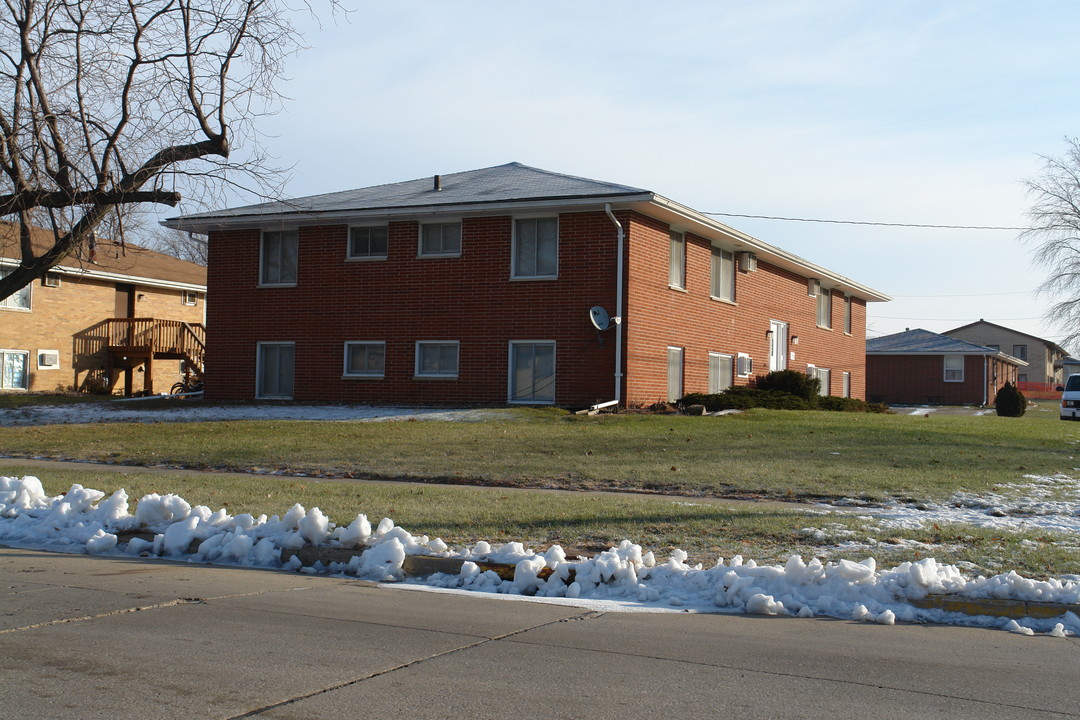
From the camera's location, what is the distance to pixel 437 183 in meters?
28.5

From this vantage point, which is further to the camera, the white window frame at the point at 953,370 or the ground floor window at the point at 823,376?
the white window frame at the point at 953,370

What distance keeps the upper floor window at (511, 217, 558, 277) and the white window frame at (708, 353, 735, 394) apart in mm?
6091

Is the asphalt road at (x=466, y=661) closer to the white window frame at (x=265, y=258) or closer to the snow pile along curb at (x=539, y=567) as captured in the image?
the snow pile along curb at (x=539, y=567)

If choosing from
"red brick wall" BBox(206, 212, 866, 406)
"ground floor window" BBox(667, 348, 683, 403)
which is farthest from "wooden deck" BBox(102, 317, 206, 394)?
"ground floor window" BBox(667, 348, 683, 403)

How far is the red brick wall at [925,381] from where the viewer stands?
5609cm

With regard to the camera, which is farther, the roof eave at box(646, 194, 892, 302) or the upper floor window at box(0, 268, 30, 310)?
the upper floor window at box(0, 268, 30, 310)

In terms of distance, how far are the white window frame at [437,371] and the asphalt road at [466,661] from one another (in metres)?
18.0

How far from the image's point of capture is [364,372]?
27094 mm

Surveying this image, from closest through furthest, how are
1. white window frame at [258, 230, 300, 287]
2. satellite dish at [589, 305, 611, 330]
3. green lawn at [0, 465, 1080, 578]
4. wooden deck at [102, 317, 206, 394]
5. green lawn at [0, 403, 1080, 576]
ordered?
green lawn at [0, 465, 1080, 578], green lawn at [0, 403, 1080, 576], satellite dish at [589, 305, 611, 330], white window frame at [258, 230, 300, 287], wooden deck at [102, 317, 206, 394]

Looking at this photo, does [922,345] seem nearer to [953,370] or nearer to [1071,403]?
[953,370]

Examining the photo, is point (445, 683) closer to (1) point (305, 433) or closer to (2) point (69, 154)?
(1) point (305, 433)

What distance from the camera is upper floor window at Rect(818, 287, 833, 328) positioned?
38281mm

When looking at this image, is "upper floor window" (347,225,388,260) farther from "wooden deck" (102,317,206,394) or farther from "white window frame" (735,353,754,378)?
"wooden deck" (102,317,206,394)

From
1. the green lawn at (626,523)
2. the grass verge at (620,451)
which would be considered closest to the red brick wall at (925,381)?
the grass verge at (620,451)
